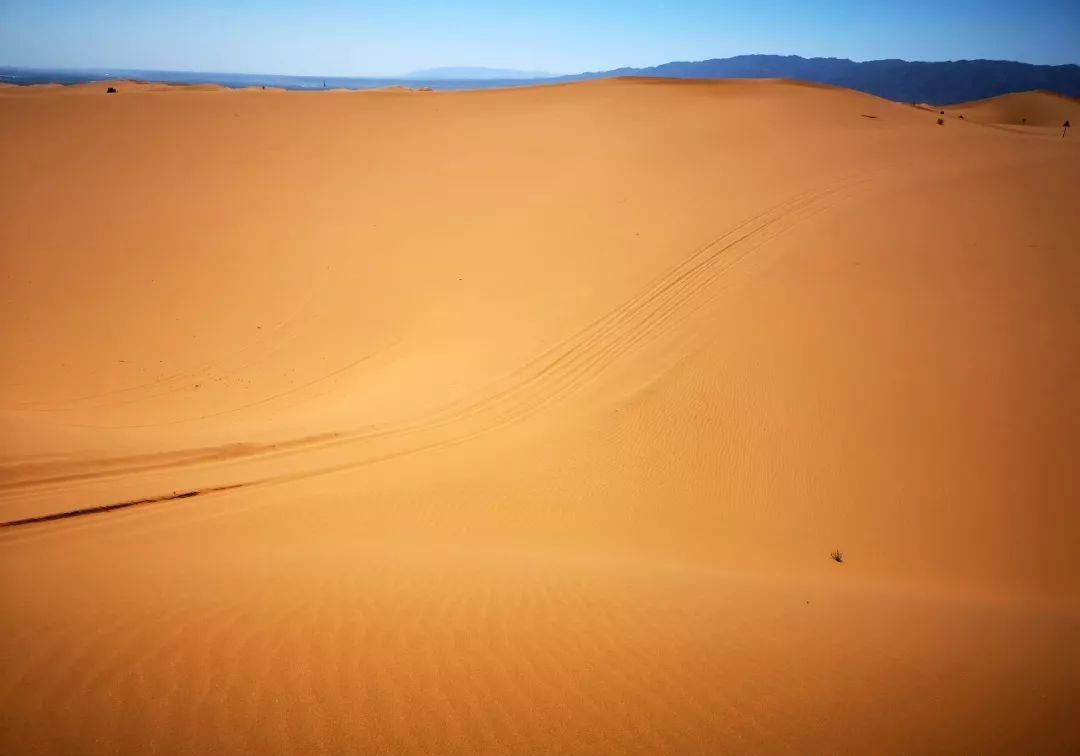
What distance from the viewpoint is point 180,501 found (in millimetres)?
4773

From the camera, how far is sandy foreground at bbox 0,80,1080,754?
9.41ft

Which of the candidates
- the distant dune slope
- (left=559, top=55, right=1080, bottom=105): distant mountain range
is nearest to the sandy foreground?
the distant dune slope

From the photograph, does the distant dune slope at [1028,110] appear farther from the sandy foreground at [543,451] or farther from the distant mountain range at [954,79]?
the distant mountain range at [954,79]

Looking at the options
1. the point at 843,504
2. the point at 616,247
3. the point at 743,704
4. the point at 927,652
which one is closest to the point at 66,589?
the point at 743,704

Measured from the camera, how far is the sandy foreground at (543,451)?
287 centimetres

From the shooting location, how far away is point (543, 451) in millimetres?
6184

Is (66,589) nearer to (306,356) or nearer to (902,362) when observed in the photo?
(306,356)

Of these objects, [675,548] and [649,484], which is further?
[649,484]

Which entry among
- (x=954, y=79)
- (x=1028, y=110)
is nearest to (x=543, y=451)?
(x=1028, y=110)

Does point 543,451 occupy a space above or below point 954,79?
below

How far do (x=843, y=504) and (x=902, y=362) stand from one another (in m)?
2.76

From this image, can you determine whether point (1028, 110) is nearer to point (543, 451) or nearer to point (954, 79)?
point (543, 451)

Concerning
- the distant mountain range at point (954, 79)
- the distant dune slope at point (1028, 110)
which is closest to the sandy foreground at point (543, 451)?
the distant dune slope at point (1028, 110)

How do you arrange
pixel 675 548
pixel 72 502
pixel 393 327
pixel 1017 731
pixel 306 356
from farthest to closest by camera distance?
pixel 393 327 < pixel 306 356 < pixel 675 548 < pixel 72 502 < pixel 1017 731
